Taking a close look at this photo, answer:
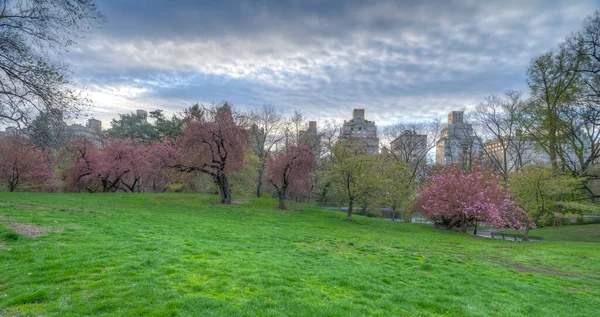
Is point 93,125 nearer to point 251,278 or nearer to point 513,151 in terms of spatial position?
point 251,278

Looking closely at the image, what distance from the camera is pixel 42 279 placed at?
4.66 m

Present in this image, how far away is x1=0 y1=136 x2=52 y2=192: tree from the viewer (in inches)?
957

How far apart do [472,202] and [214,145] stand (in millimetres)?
18900

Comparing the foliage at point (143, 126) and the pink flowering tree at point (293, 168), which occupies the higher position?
the foliage at point (143, 126)

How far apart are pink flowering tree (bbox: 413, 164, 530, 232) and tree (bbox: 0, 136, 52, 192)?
31030 millimetres

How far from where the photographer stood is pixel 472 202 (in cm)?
1936

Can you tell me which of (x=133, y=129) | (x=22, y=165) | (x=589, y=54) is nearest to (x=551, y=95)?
(x=589, y=54)

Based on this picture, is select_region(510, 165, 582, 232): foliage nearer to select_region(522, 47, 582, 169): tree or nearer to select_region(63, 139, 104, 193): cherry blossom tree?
select_region(522, 47, 582, 169): tree

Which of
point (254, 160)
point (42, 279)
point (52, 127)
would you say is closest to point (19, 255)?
point (42, 279)

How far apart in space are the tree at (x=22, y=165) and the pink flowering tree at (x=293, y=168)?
18.9 metres

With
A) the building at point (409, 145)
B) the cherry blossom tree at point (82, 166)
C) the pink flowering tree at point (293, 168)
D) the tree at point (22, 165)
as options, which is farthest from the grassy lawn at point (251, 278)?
the building at point (409, 145)

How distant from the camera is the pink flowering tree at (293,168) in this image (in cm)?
2186

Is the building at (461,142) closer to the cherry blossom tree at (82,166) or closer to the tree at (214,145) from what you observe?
the tree at (214,145)

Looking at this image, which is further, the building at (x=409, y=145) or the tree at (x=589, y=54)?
the building at (x=409, y=145)
